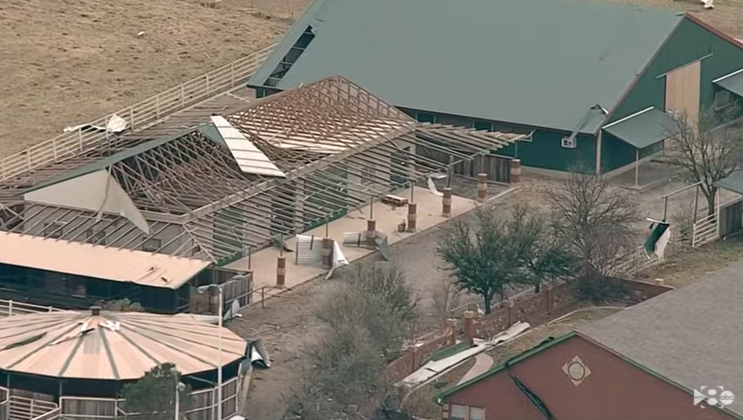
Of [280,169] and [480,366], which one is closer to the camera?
[480,366]

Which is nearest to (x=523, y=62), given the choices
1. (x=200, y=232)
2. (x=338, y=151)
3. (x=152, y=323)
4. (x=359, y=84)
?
(x=359, y=84)

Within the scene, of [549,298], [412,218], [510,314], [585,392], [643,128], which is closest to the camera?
[585,392]

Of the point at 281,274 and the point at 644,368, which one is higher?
the point at 644,368

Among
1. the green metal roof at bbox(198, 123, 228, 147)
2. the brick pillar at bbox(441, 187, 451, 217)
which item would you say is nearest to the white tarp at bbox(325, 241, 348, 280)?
the green metal roof at bbox(198, 123, 228, 147)

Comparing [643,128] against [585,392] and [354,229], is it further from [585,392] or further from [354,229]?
[585,392]

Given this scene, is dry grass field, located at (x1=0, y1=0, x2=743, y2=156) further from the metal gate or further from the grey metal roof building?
the metal gate

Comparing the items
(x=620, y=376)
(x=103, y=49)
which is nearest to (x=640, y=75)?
(x=103, y=49)

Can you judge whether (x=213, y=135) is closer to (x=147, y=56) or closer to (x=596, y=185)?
(x=596, y=185)
